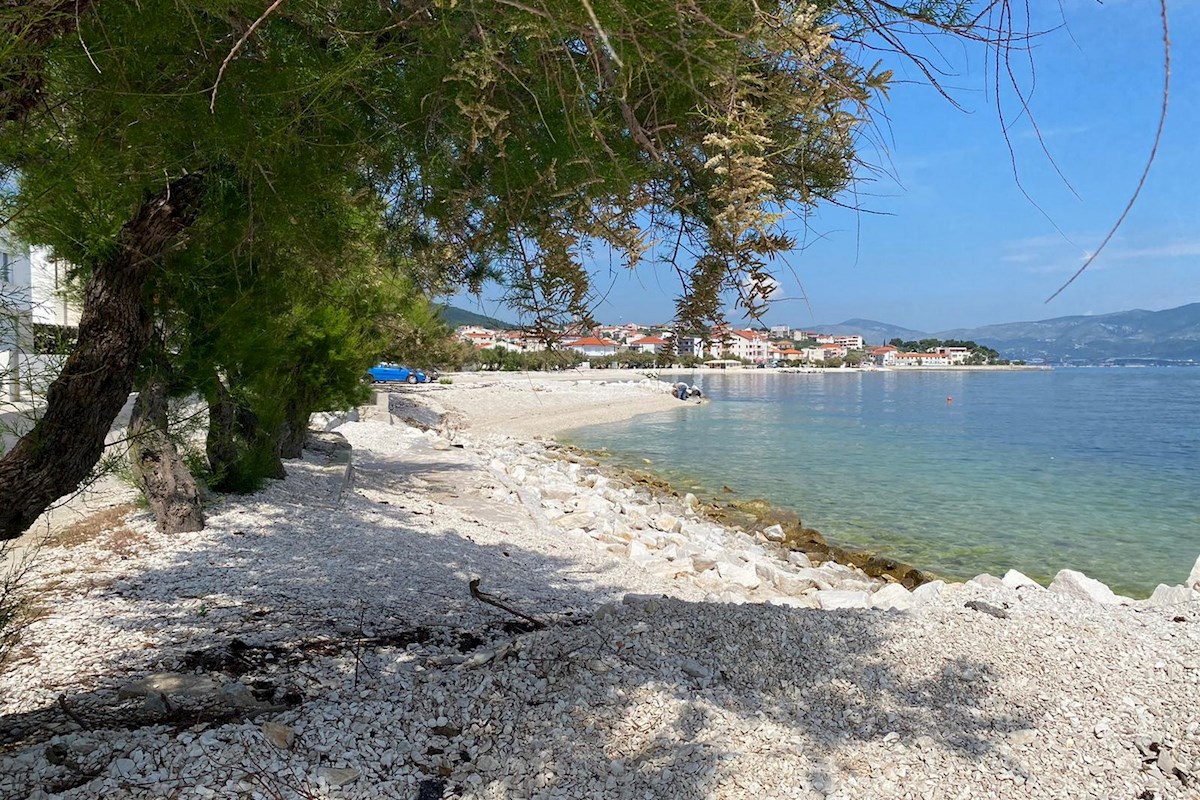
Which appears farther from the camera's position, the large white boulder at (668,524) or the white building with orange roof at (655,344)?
the large white boulder at (668,524)

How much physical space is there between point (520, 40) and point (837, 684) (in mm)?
3725

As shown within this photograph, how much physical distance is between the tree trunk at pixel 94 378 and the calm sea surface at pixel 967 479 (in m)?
10.8

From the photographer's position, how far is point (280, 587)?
5.32 m

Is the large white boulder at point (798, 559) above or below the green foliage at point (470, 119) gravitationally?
below

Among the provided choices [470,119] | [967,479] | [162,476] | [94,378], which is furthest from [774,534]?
[470,119]

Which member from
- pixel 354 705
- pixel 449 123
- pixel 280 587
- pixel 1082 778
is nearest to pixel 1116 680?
pixel 1082 778

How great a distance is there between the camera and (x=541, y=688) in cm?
361

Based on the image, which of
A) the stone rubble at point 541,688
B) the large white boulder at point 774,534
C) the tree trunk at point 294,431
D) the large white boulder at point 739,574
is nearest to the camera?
the stone rubble at point 541,688

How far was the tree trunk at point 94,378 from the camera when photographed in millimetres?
2707

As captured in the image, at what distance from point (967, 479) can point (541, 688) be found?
763 inches

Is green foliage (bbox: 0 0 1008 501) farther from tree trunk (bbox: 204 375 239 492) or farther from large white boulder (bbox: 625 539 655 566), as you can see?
large white boulder (bbox: 625 539 655 566)

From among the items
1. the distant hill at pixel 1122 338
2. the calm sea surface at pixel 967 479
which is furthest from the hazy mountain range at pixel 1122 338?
the calm sea surface at pixel 967 479

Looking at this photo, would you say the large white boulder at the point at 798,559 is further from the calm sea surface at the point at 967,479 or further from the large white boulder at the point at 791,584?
the calm sea surface at the point at 967,479

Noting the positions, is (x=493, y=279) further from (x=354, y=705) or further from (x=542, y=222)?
(x=354, y=705)
